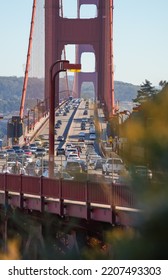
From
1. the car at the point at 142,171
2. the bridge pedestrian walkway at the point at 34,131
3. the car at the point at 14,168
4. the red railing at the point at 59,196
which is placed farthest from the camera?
the bridge pedestrian walkway at the point at 34,131

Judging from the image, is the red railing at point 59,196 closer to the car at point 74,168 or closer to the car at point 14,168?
the car at point 74,168

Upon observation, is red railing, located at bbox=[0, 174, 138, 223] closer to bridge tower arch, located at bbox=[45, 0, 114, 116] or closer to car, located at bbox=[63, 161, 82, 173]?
car, located at bbox=[63, 161, 82, 173]

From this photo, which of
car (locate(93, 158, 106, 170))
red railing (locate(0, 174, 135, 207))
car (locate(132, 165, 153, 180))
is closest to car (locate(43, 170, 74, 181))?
red railing (locate(0, 174, 135, 207))

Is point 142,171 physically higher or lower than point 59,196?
higher

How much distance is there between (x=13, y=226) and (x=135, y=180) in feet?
50.5

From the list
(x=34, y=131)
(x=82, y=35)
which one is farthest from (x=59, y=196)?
(x=82, y=35)

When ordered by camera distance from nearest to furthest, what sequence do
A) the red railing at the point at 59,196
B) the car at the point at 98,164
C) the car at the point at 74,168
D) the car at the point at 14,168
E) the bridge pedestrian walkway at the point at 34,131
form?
1. the red railing at the point at 59,196
2. the car at the point at 74,168
3. the car at the point at 98,164
4. the car at the point at 14,168
5. the bridge pedestrian walkway at the point at 34,131

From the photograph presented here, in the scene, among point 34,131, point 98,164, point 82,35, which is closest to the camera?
point 98,164

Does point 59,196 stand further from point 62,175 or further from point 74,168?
point 74,168

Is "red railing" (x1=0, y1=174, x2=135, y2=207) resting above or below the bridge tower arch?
below

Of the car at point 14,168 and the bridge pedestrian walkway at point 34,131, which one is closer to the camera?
the car at point 14,168

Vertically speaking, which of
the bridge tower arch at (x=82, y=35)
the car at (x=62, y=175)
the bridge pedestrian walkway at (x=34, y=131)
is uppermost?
the bridge tower arch at (x=82, y=35)

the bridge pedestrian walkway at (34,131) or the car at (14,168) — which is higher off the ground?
the bridge pedestrian walkway at (34,131)

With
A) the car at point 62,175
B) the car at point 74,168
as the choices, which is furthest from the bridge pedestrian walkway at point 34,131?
the car at point 62,175
